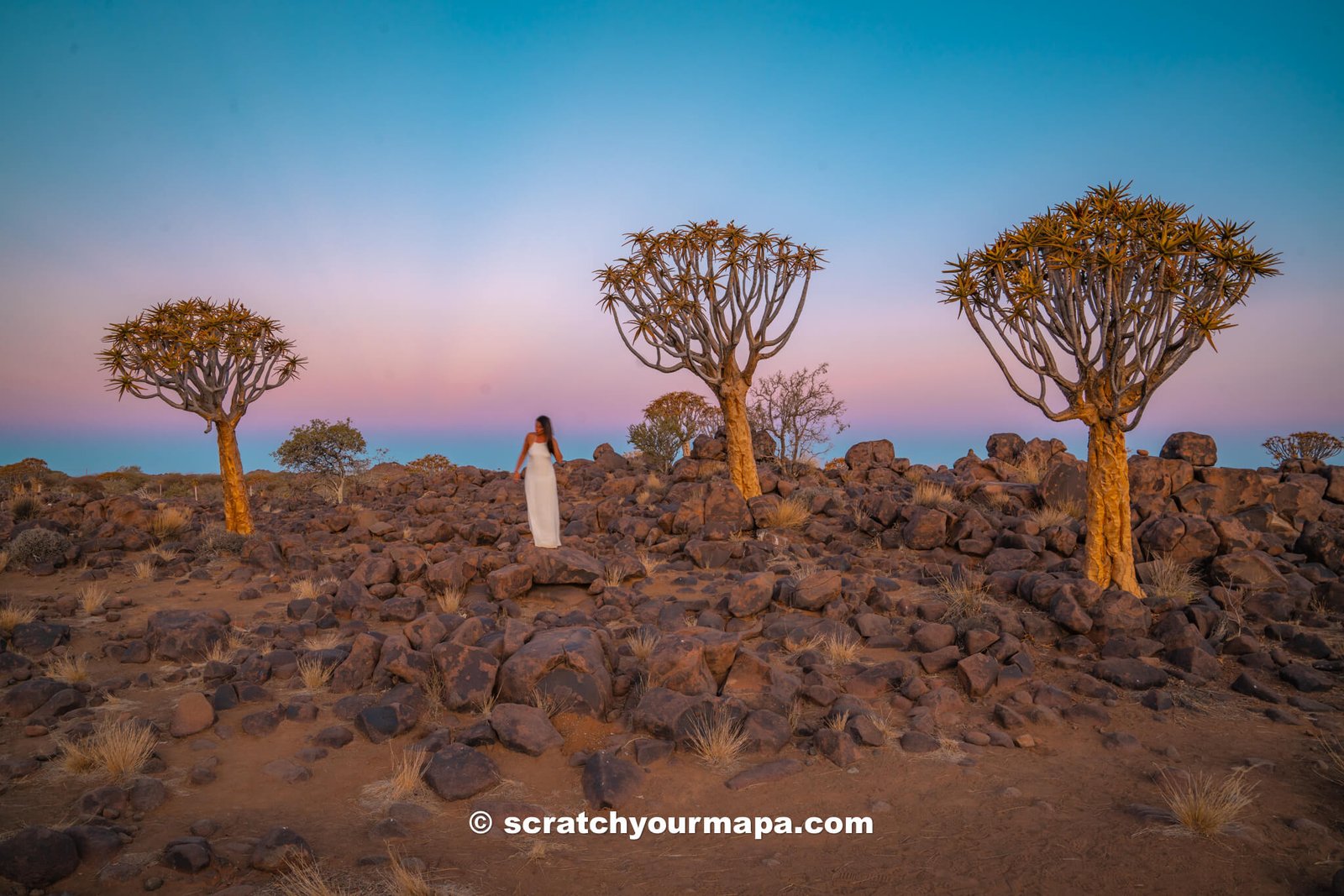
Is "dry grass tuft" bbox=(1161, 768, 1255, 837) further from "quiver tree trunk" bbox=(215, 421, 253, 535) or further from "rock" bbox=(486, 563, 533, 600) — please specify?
"quiver tree trunk" bbox=(215, 421, 253, 535)

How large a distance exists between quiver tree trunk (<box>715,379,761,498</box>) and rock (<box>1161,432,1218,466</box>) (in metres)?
8.26

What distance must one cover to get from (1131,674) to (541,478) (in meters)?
8.66

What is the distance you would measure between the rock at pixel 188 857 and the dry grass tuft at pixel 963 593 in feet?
24.4

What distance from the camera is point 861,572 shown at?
1089cm

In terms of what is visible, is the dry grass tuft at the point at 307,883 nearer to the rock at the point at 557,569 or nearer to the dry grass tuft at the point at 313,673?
the dry grass tuft at the point at 313,673

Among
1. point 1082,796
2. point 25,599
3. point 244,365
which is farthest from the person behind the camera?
point 244,365

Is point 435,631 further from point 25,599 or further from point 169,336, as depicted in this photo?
point 169,336

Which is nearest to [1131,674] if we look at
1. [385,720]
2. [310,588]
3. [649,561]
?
[649,561]

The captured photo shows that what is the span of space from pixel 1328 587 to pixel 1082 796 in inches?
251

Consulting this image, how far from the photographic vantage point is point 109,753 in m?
5.41

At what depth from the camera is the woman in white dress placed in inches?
478

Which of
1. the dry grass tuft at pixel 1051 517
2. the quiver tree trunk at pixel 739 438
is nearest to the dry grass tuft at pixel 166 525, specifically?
the quiver tree trunk at pixel 739 438

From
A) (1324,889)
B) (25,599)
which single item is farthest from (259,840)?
(25,599)

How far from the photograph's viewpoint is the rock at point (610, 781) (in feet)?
17.1
